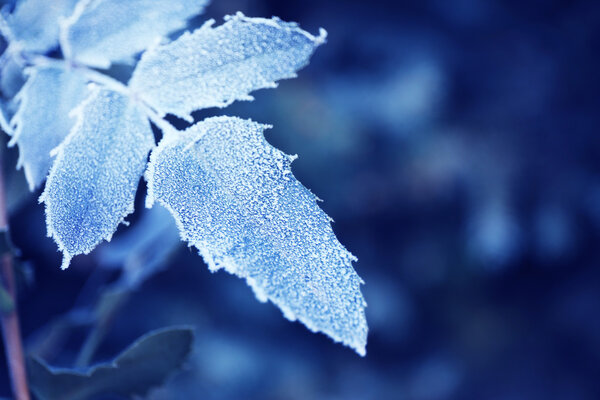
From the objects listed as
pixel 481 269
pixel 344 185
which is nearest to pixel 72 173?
pixel 344 185

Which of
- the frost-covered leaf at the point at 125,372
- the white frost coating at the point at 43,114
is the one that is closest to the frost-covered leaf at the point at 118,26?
the white frost coating at the point at 43,114

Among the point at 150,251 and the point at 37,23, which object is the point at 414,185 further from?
the point at 37,23

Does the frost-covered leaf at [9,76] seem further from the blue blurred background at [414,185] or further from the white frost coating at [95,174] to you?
the blue blurred background at [414,185]

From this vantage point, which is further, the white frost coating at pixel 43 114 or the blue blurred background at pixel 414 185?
the blue blurred background at pixel 414 185

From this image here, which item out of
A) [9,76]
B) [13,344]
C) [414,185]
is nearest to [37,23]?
[9,76]

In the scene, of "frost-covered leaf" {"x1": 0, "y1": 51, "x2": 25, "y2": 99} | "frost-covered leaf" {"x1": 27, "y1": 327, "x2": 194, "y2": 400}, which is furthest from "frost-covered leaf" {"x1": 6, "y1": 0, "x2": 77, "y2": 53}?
"frost-covered leaf" {"x1": 27, "y1": 327, "x2": 194, "y2": 400}

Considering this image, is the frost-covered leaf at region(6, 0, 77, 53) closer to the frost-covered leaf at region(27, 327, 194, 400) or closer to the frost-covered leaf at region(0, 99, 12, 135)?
the frost-covered leaf at region(0, 99, 12, 135)

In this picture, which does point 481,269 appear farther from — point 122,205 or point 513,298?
point 122,205
